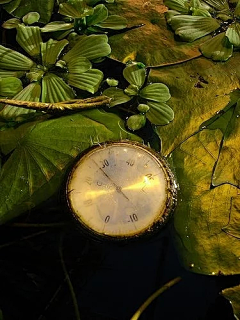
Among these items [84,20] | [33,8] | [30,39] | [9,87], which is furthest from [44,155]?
[33,8]

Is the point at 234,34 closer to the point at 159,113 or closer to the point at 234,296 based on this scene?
the point at 159,113

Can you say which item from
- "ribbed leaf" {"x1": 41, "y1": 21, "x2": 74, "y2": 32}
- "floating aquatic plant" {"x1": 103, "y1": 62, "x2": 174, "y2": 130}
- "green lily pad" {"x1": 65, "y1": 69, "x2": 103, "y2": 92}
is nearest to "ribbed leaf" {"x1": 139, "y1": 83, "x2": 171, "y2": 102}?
"floating aquatic plant" {"x1": 103, "y1": 62, "x2": 174, "y2": 130}

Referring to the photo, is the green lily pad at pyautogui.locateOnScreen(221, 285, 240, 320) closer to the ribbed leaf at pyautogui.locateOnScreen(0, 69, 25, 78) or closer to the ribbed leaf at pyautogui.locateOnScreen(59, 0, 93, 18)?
the ribbed leaf at pyautogui.locateOnScreen(0, 69, 25, 78)

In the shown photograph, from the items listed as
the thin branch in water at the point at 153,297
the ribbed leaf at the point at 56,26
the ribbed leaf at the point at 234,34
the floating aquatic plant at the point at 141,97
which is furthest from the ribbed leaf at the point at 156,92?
the thin branch in water at the point at 153,297

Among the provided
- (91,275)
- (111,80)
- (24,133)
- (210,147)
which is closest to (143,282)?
(91,275)

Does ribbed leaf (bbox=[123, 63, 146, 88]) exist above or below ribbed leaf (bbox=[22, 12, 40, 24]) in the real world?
below

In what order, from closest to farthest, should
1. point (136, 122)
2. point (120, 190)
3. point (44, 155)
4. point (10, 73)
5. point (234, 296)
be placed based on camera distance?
point (234, 296) → point (120, 190) → point (44, 155) → point (136, 122) → point (10, 73)
